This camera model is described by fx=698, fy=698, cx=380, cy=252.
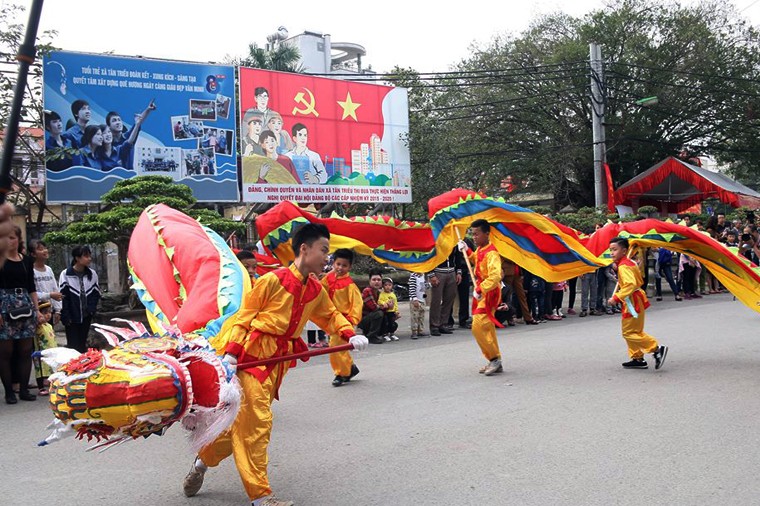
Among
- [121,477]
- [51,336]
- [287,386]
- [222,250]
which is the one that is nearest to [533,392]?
[287,386]

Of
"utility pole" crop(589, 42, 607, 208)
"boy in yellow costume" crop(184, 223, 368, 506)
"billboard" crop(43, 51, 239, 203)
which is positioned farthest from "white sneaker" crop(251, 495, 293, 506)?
"utility pole" crop(589, 42, 607, 208)

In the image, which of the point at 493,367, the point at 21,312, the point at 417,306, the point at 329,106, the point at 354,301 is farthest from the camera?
the point at 329,106

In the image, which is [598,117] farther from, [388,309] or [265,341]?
[265,341]

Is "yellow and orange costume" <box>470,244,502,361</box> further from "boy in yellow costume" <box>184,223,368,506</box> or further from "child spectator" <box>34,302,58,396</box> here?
"child spectator" <box>34,302,58,396</box>

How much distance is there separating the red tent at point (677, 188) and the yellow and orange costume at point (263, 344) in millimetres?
21827

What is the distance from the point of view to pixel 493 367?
25.6 feet

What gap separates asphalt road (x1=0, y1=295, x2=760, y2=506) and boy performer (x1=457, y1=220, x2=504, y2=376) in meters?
0.25

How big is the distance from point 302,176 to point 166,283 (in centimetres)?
1193

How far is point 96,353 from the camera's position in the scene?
11.0 ft

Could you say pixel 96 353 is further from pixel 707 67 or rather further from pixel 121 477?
pixel 707 67

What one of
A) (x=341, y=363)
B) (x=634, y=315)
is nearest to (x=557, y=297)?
(x=634, y=315)

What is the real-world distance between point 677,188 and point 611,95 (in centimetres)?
415

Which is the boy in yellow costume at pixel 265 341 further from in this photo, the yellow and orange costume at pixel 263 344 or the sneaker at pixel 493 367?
the sneaker at pixel 493 367

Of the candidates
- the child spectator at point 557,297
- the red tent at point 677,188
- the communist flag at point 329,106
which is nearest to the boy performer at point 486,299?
the child spectator at point 557,297
